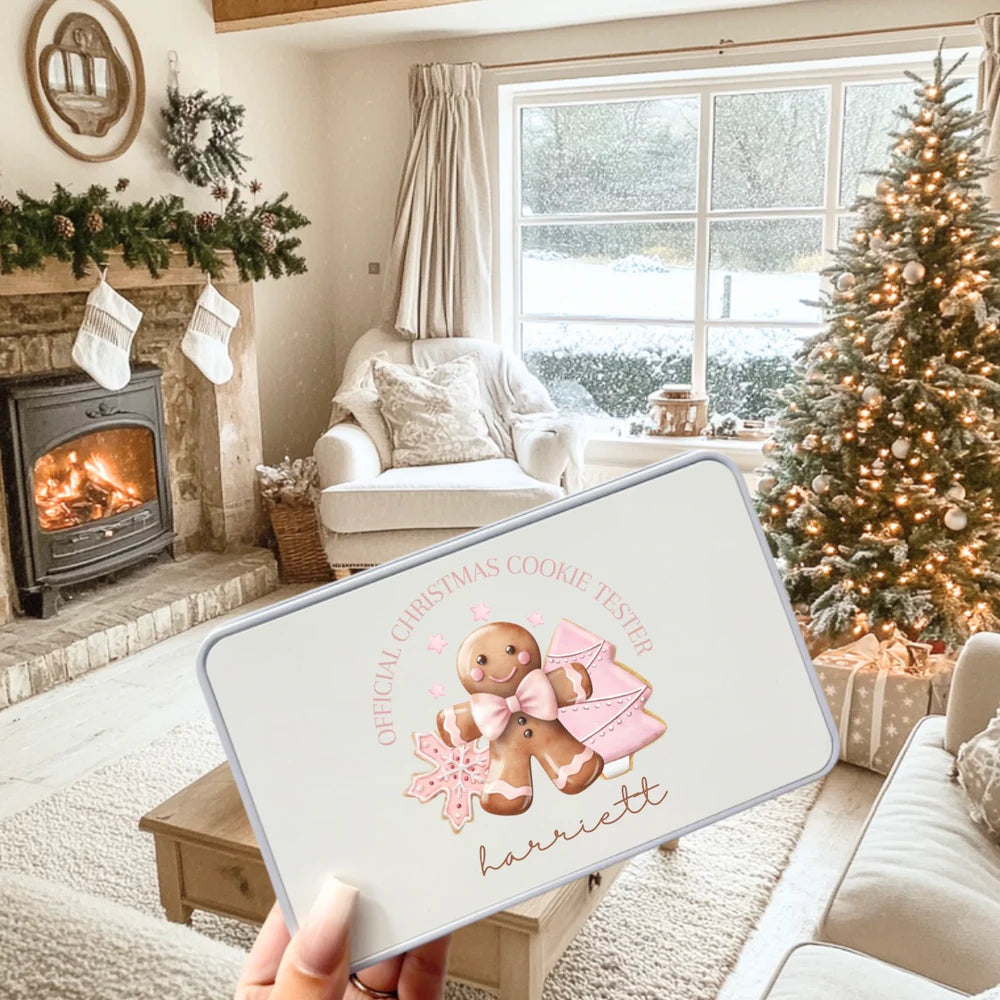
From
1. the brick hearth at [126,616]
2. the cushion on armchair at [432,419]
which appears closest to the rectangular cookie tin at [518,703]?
the brick hearth at [126,616]

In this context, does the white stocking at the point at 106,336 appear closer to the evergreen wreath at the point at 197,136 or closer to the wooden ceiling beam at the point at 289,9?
the evergreen wreath at the point at 197,136

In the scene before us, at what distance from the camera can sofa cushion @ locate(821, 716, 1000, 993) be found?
1361 millimetres

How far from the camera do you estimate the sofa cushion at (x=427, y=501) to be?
3850 millimetres

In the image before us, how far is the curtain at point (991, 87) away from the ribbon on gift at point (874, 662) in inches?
72.7

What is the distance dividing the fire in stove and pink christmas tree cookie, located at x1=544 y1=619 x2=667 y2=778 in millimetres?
3228

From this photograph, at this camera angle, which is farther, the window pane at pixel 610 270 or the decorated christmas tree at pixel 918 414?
the window pane at pixel 610 270

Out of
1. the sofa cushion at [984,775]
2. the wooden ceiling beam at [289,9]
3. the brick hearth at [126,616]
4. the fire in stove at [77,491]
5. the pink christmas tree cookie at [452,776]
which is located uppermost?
the wooden ceiling beam at [289,9]

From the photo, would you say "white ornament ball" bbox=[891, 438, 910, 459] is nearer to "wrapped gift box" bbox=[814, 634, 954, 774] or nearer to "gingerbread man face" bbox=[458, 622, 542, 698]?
"wrapped gift box" bbox=[814, 634, 954, 774]

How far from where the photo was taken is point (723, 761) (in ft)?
1.97

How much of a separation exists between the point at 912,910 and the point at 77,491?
10.2ft

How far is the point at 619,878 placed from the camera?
215 cm

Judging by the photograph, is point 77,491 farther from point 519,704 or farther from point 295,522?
point 519,704

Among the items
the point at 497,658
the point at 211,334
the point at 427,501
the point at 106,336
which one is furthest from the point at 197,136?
the point at 497,658

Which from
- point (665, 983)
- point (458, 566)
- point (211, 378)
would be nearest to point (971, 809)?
point (665, 983)
